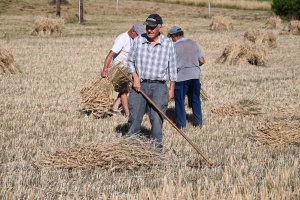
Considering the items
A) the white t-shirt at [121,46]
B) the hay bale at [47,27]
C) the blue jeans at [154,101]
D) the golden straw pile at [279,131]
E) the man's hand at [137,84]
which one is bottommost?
the hay bale at [47,27]

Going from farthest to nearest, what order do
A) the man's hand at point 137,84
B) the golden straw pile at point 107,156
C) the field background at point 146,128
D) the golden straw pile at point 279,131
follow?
the golden straw pile at point 279,131
the man's hand at point 137,84
the golden straw pile at point 107,156
the field background at point 146,128

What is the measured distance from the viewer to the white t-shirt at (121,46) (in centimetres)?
980

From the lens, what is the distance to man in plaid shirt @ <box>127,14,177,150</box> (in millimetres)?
7453

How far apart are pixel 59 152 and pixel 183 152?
1625mm

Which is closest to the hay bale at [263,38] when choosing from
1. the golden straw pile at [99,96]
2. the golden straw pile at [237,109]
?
the golden straw pile at [237,109]

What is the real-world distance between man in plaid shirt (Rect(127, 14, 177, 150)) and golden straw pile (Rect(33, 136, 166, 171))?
46 centimetres

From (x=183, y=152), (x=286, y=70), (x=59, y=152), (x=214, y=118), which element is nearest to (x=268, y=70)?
(x=286, y=70)

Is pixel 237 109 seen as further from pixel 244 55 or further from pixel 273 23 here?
pixel 273 23

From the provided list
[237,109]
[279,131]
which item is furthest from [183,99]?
[279,131]

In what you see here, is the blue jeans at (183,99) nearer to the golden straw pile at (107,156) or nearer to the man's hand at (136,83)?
the man's hand at (136,83)

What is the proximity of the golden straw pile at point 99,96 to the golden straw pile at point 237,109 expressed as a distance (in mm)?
1870

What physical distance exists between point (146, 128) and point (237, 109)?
6.46 feet

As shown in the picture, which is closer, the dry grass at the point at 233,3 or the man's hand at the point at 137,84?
the man's hand at the point at 137,84

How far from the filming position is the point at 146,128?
9.71m
